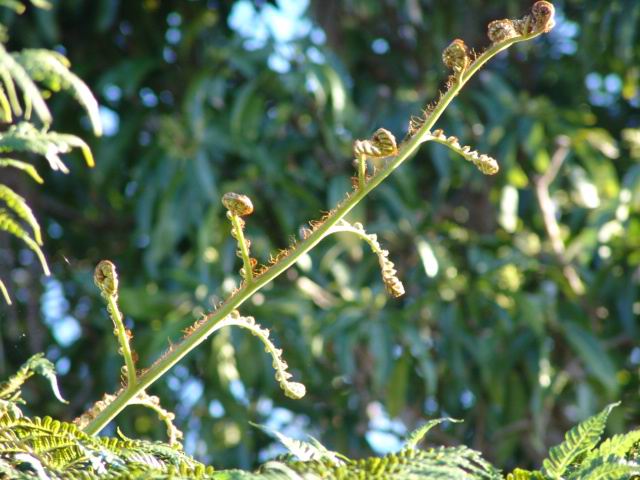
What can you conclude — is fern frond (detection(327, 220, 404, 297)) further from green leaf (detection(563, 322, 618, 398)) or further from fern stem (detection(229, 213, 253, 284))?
green leaf (detection(563, 322, 618, 398))

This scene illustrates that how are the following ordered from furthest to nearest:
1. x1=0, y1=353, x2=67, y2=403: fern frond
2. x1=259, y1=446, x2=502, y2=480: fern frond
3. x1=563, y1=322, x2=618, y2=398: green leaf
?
x1=563, y1=322, x2=618, y2=398: green leaf < x1=0, y1=353, x2=67, y2=403: fern frond < x1=259, y1=446, x2=502, y2=480: fern frond

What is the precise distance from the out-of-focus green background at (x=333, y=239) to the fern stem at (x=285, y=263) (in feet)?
4.76

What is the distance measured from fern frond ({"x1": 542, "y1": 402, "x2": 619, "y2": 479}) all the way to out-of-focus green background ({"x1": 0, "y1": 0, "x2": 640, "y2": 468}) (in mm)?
1497

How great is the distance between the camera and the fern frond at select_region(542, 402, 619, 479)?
602 millimetres

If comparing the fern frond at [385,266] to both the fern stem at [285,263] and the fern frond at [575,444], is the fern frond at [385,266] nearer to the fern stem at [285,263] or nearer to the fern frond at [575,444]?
the fern stem at [285,263]

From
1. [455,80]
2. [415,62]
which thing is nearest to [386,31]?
[415,62]

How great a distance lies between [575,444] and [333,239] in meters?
1.71

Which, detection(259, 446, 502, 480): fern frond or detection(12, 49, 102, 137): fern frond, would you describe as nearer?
detection(259, 446, 502, 480): fern frond

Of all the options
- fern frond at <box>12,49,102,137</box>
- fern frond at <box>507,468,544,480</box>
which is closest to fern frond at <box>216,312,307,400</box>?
fern frond at <box>507,468,544,480</box>

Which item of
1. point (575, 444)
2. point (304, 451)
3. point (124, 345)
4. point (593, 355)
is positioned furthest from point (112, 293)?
point (593, 355)

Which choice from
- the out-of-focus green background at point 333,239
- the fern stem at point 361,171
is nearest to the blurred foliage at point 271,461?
the fern stem at point 361,171

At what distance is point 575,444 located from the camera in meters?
0.61

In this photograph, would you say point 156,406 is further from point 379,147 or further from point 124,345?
point 379,147

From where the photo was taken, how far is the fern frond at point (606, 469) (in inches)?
22.3
